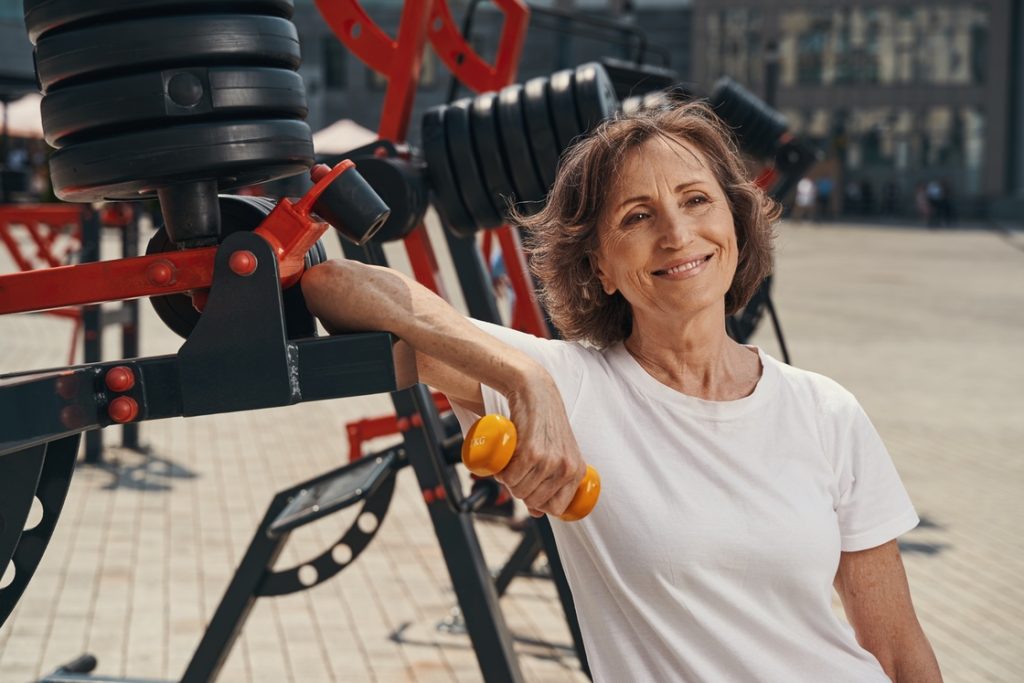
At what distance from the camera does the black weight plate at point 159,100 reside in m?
1.61

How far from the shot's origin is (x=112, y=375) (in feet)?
5.25

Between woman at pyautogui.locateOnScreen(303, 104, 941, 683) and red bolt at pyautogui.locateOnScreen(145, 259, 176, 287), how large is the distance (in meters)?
0.19

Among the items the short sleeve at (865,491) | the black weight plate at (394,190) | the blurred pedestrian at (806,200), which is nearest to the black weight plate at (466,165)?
the black weight plate at (394,190)

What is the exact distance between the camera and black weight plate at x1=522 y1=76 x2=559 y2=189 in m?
3.23

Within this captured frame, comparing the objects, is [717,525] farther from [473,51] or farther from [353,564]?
[353,564]

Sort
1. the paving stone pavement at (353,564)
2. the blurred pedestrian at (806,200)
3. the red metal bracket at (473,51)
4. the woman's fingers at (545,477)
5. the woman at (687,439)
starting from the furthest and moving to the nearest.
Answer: the blurred pedestrian at (806,200), the paving stone pavement at (353,564), the red metal bracket at (473,51), the woman at (687,439), the woman's fingers at (545,477)

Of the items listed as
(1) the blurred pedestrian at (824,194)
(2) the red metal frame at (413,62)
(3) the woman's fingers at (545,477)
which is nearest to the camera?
(3) the woman's fingers at (545,477)

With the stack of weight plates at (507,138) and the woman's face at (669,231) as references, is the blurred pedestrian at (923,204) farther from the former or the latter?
the woman's face at (669,231)

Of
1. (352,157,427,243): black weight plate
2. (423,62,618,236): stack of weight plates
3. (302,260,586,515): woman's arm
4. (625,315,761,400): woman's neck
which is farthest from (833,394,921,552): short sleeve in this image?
(352,157,427,243): black weight plate

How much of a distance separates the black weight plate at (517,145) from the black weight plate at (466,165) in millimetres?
89

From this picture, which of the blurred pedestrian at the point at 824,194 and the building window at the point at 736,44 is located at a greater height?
the building window at the point at 736,44

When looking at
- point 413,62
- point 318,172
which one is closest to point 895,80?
point 413,62

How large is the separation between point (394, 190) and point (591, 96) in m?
0.56

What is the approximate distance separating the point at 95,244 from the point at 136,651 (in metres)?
3.22
